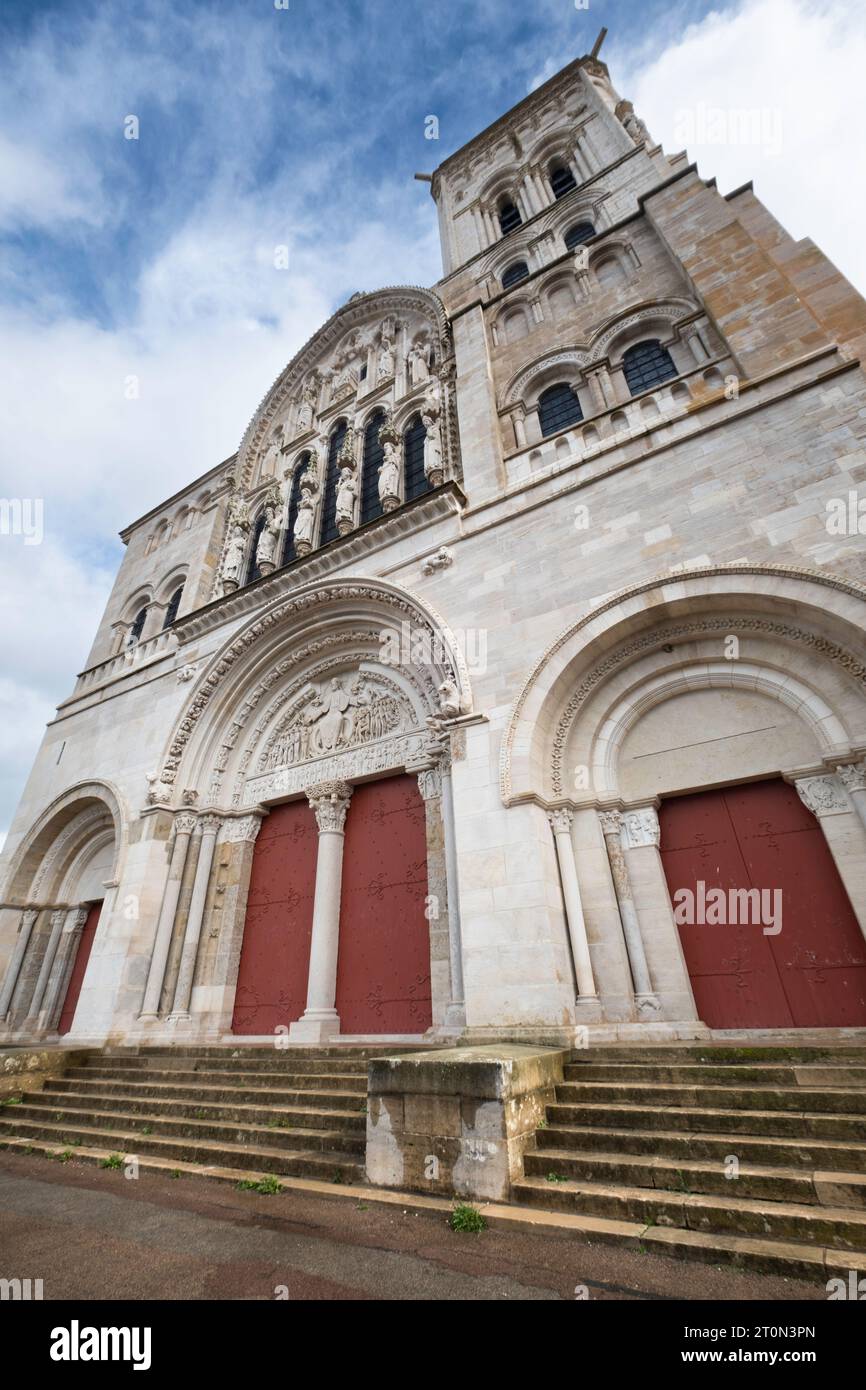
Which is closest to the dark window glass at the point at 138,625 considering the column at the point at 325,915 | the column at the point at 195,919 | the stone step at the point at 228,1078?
the column at the point at 195,919

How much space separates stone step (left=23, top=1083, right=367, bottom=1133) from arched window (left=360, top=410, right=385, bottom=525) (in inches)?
398

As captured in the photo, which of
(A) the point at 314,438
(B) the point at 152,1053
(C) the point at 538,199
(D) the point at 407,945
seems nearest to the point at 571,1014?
(D) the point at 407,945

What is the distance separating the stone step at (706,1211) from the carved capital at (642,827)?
3781 millimetres

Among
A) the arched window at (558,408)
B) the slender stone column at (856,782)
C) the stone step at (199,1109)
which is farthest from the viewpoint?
the arched window at (558,408)

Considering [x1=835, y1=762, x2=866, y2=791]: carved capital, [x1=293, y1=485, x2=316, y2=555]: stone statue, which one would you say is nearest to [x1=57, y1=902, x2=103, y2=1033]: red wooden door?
[x1=293, y1=485, x2=316, y2=555]: stone statue

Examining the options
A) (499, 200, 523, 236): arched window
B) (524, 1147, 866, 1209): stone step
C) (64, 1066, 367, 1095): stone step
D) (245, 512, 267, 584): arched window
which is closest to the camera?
(524, 1147, 866, 1209): stone step

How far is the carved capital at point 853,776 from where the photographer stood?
5.91 metres

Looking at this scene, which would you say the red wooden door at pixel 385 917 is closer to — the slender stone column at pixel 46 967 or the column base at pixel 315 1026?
the column base at pixel 315 1026

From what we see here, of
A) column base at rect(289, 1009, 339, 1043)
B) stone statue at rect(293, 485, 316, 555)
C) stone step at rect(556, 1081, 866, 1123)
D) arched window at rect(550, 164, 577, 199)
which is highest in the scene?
arched window at rect(550, 164, 577, 199)

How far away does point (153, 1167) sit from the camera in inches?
199

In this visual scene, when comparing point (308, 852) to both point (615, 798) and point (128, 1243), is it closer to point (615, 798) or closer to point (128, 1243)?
point (615, 798)

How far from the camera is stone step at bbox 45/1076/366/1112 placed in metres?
5.65

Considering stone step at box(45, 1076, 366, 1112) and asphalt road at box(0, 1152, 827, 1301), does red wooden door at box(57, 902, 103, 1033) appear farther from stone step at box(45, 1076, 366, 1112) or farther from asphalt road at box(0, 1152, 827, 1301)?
asphalt road at box(0, 1152, 827, 1301)

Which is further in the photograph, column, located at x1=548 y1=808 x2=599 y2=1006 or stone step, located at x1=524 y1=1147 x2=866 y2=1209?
column, located at x1=548 y1=808 x2=599 y2=1006
